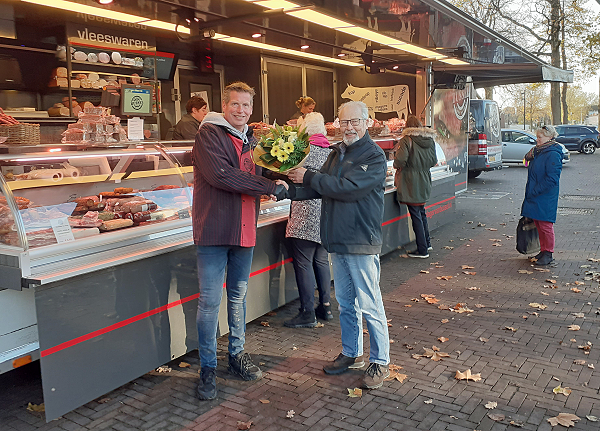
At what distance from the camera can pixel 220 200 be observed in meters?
3.77

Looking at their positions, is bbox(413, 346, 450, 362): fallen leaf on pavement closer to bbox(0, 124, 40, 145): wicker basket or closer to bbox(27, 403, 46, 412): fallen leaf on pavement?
bbox(27, 403, 46, 412): fallen leaf on pavement

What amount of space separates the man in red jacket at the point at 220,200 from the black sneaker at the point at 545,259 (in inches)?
185

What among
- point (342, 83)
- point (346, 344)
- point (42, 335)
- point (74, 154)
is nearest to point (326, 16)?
point (74, 154)

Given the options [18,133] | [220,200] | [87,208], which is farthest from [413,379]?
[18,133]

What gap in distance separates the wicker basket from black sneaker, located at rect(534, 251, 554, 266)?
605 cm

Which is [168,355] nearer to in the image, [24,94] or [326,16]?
[326,16]

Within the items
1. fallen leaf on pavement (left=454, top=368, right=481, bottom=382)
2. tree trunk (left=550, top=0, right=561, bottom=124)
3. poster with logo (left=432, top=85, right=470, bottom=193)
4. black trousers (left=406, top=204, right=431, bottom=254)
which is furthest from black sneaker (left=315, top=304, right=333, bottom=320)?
tree trunk (left=550, top=0, right=561, bottom=124)

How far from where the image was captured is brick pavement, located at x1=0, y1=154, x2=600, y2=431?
3527 millimetres

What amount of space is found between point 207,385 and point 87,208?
1729 millimetres

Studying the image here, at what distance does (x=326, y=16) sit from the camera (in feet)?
21.2

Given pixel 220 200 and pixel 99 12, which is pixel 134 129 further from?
pixel 99 12

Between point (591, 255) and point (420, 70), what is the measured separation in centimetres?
527

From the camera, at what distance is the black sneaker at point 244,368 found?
4113mm

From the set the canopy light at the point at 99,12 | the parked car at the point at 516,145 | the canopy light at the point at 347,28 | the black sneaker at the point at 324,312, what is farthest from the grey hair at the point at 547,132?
the parked car at the point at 516,145
